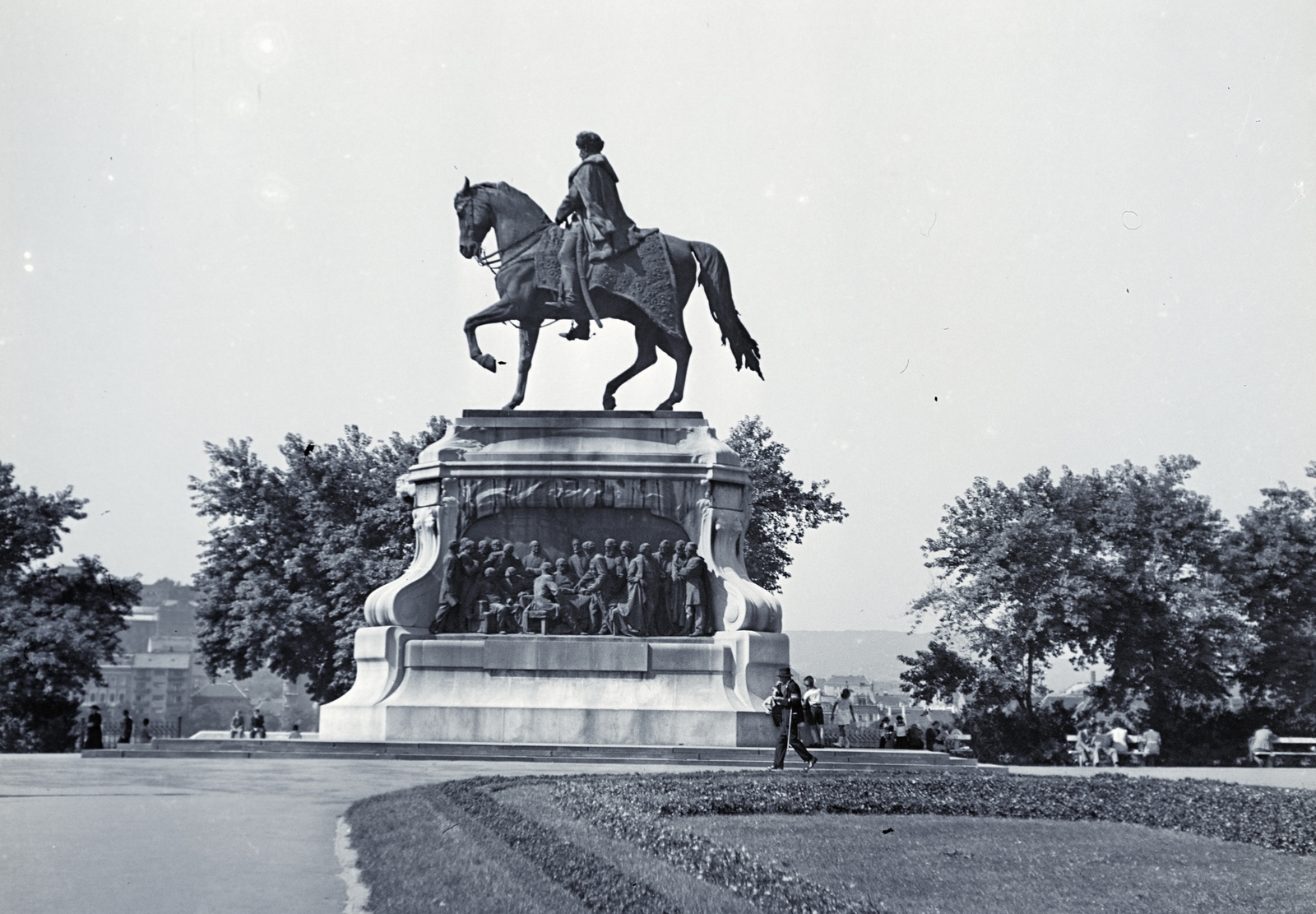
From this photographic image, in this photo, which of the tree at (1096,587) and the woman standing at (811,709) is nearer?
the woman standing at (811,709)

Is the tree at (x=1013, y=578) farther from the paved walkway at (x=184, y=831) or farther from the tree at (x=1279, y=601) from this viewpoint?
the paved walkway at (x=184, y=831)

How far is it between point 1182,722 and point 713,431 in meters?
18.4

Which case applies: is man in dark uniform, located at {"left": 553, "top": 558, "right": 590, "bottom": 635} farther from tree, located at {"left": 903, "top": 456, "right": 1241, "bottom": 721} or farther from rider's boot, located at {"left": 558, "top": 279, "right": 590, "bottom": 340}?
tree, located at {"left": 903, "top": 456, "right": 1241, "bottom": 721}

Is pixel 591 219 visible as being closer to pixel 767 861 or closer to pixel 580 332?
pixel 580 332

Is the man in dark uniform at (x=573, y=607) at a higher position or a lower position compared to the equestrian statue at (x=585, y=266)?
lower

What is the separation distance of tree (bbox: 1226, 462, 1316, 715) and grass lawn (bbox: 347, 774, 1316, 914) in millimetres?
26506

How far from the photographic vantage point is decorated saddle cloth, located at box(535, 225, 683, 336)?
24.0 m

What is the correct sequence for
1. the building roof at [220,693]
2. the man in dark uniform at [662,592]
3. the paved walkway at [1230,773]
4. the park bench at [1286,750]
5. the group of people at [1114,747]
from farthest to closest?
the building roof at [220,693] → the group of people at [1114,747] → the park bench at [1286,750] → the man in dark uniform at [662,592] → the paved walkway at [1230,773]

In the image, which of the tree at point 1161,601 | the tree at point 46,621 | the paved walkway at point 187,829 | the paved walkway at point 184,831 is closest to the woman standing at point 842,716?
the paved walkway at point 187,829

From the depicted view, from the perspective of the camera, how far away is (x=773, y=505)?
4347 cm

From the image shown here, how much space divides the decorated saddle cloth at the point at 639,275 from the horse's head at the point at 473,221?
101 centimetres

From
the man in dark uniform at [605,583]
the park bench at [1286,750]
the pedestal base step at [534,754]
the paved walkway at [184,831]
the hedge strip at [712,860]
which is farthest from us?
the park bench at [1286,750]

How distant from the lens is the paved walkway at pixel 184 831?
872 cm

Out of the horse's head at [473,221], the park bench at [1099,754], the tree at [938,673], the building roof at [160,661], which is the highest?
the horse's head at [473,221]
